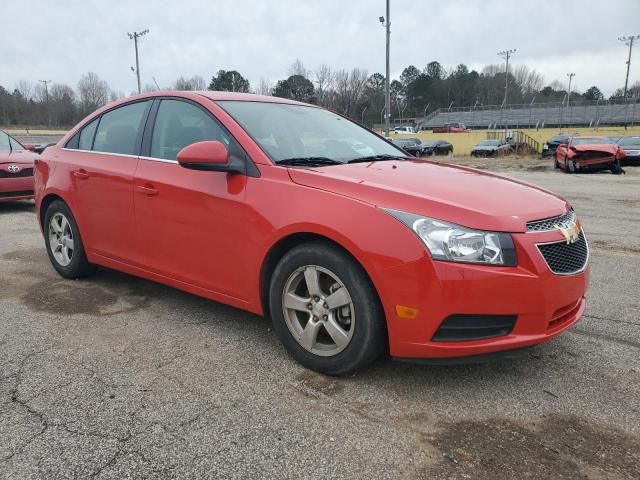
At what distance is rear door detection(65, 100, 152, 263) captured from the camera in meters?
4.10

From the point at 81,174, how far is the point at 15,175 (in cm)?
568

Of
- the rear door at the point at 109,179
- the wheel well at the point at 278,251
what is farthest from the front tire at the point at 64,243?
the wheel well at the point at 278,251

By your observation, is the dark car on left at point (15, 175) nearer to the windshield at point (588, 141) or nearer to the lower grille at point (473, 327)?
the lower grille at point (473, 327)

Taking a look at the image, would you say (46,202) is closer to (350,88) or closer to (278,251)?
(278,251)

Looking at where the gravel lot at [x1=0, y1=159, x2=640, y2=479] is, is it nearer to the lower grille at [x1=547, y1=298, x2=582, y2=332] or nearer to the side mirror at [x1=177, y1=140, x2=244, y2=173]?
the lower grille at [x1=547, y1=298, x2=582, y2=332]

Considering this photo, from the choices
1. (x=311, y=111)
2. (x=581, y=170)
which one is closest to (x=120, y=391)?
(x=311, y=111)

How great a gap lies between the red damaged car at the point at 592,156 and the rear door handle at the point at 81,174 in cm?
1845

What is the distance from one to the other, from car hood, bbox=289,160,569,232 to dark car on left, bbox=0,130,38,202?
7661 mm

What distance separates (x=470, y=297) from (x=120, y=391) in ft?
6.13

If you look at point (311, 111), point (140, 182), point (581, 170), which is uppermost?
point (311, 111)

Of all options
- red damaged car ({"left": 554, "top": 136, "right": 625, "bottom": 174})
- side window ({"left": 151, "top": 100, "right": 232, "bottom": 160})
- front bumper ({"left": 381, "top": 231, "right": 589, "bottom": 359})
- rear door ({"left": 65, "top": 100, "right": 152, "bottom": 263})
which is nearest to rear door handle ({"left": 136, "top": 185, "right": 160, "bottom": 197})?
rear door ({"left": 65, "top": 100, "right": 152, "bottom": 263})

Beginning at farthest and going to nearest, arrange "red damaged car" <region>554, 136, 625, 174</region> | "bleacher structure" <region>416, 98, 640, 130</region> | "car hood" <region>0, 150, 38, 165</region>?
"bleacher structure" <region>416, 98, 640, 130</region> → "red damaged car" <region>554, 136, 625, 174</region> → "car hood" <region>0, 150, 38, 165</region>

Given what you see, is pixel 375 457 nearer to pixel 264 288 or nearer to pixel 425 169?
pixel 264 288

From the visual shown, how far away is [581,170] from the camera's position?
19.6 metres
